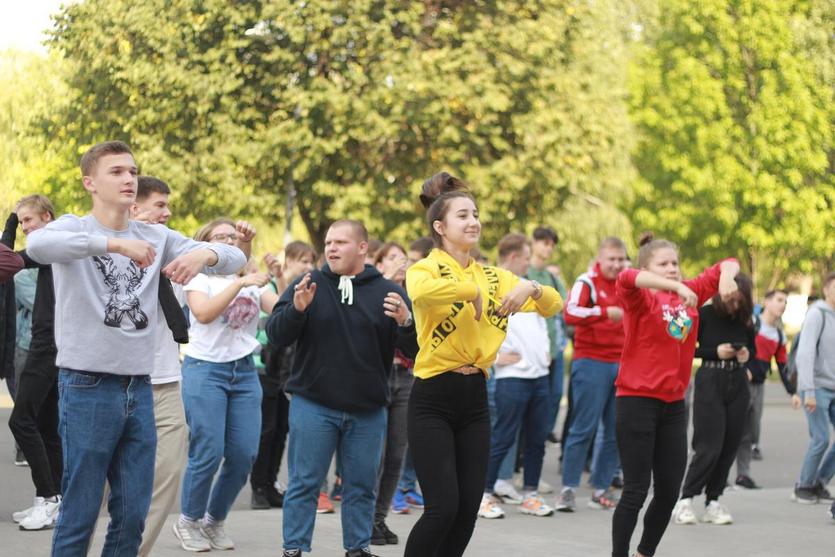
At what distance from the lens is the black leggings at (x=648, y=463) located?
23.5 ft

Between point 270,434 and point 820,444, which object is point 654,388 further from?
point 820,444

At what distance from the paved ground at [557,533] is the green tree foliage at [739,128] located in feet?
93.7

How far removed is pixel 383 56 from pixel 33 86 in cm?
941

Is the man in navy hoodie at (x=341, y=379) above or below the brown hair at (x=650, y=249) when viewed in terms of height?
below

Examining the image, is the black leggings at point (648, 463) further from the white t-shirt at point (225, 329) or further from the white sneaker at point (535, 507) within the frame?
the white sneaker at point (535, 507)

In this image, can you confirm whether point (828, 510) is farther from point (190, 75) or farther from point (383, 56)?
point (383, 56)

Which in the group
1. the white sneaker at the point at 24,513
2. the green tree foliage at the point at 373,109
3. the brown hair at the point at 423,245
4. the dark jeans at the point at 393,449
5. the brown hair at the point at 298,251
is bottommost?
the white sneaker at the point at 24,513

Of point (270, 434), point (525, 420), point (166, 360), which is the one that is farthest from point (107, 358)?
point (525, 420)

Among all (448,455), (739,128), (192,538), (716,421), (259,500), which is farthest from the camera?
(739,128)

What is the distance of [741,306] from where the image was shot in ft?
31.4

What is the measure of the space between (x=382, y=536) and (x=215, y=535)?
109cm

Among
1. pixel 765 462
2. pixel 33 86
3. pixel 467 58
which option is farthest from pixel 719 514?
pixel 467 58

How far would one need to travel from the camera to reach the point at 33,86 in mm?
18375

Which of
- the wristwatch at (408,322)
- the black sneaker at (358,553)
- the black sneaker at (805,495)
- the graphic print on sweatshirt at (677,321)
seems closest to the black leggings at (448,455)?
the wristwatch at (408,322)
